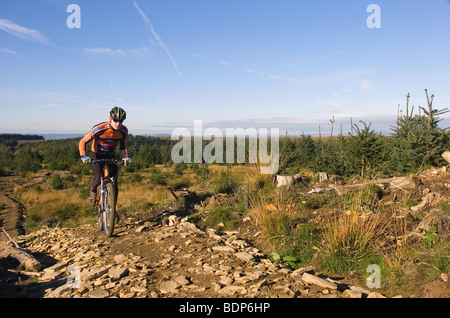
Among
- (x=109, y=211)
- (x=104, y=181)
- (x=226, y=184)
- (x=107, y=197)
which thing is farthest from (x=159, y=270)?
(x=226, y=184)

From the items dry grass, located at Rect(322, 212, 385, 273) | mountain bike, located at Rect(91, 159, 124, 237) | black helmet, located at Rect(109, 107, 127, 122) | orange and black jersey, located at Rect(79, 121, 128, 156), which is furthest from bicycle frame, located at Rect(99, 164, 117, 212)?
dry grass, located at Rect(322, 212, 385, 273)

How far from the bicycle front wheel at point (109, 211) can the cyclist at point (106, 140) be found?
12cm

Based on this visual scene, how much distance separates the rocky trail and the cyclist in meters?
1.08

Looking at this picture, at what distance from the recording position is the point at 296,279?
3.74 metres

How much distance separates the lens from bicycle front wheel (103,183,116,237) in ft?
18.8

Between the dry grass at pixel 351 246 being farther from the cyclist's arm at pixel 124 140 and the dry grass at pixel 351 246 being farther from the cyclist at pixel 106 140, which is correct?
the cyclist's arm at pixel 124 140

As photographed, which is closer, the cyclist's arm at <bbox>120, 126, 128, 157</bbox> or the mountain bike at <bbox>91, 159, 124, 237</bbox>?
the mountain bike at <bbox>91, 159, 124, 237</bbox>

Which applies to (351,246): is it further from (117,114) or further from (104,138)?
(104,138)

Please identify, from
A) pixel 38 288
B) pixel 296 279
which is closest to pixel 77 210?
pixel 38 288

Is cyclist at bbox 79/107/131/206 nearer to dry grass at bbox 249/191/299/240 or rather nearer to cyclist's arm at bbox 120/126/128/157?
cyclist's arm at bbox 120/126/128/157

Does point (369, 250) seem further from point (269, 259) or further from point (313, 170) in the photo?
point (313, 170)

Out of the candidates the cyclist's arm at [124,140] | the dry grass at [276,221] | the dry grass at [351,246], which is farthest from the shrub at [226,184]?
the dry grass at [351,246]

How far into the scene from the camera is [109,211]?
597cm
